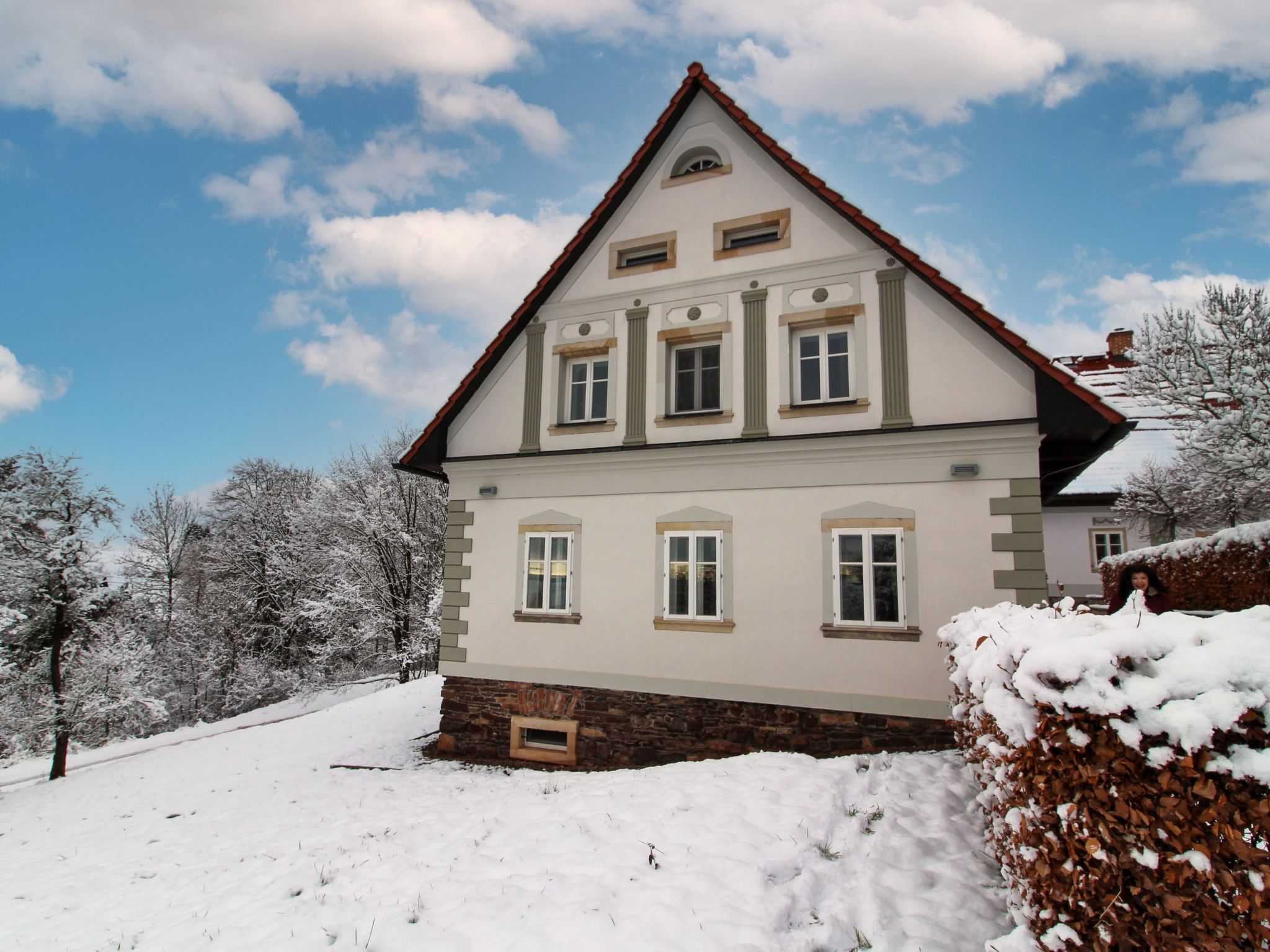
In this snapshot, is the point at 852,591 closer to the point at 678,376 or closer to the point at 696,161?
the point at 678,376

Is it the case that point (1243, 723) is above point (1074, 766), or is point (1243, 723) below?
above

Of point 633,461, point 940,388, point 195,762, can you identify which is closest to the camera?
point 940,388

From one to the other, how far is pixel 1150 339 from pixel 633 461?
18134mm

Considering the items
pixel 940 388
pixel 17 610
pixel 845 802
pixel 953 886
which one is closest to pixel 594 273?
pixel 940 388

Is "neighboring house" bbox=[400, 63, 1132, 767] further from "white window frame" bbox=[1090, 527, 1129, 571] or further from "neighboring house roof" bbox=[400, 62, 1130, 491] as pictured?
"white window frame" bbox=[1090, 527, 1129, 571]

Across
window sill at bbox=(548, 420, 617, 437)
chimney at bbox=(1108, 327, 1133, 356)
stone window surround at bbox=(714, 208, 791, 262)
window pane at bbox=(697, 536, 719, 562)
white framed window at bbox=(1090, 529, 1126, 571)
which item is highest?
chimney at bbox=(1108, 327, 1133, 356)

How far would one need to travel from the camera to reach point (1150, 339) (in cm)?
1955

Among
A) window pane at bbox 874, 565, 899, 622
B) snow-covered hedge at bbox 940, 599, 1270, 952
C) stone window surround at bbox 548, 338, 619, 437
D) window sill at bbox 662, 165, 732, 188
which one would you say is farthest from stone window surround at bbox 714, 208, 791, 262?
snow-covered hedge at bbox 940, 599, 1270, 952

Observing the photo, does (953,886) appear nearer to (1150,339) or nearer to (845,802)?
(845,802)

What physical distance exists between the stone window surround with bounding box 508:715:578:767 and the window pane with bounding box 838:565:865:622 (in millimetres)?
4659

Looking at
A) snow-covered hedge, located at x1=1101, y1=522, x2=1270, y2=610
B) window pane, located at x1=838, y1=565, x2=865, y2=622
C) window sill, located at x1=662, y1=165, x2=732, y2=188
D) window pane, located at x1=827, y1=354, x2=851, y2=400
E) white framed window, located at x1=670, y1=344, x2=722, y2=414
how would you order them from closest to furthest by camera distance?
window pane, located at x1=838, y1=565, x2=865, y2=622 → window pane, located at x1=827, y1=354, x2=851, y2=400 → white framed window, located at x1=670, y1=344, x2=722, y2=414 → window sill, located at x1=662, y1=165, x2=732, y2=188 → snow-covered hedge, located at x1=1101, y1=522, x2=1270, y2=610

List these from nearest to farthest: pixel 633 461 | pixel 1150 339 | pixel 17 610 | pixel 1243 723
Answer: pixel 1243 723
pixel 633 461
pixel 17 610
pixel 1150 339

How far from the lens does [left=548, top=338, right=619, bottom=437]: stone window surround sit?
11163 millimetres

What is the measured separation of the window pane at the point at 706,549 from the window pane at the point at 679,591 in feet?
0.93
